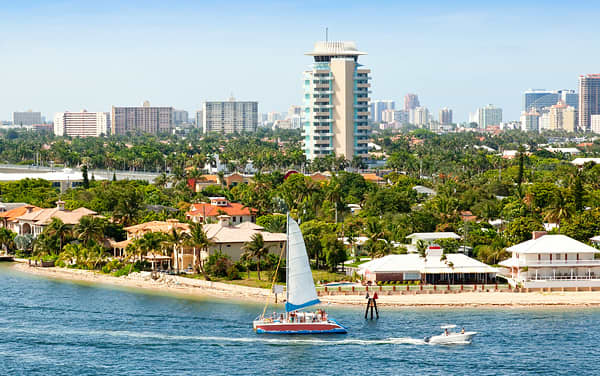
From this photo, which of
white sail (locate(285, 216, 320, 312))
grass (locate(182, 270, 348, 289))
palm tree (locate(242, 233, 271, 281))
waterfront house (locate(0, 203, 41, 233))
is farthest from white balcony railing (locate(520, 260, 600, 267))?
waterfront house (locate(0, 203, 41, 233))

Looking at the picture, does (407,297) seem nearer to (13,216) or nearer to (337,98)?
(13,216)

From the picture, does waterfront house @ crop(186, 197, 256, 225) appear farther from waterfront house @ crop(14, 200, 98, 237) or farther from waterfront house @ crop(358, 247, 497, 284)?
waterfront house @ crop(358, 247, 497, 284)

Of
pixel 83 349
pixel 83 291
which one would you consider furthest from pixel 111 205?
pixel 83 349

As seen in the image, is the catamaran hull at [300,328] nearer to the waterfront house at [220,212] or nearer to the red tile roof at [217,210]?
the waterfront house at [220,212]

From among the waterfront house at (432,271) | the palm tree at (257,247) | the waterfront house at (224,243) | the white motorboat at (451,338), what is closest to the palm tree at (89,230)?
the waterfront house at (224,243)

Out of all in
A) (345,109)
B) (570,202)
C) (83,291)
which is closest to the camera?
(83,291)

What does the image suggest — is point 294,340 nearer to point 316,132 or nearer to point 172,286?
point 172,286
